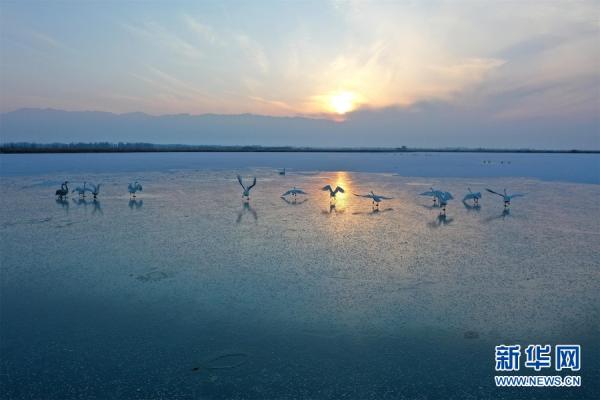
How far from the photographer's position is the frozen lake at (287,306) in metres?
4.82

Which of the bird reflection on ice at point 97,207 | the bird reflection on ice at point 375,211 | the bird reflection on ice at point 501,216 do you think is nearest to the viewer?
the bird reflection on ice at point 501,216

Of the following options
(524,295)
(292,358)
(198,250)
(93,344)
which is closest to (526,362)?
(524,295)

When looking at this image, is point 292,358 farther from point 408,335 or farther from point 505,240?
point 505,240

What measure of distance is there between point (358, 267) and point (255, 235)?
4.04m

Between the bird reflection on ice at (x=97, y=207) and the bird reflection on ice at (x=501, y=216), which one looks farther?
the bird reflection on ice at (x=97, y=207)

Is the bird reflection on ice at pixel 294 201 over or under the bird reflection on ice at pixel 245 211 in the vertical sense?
over

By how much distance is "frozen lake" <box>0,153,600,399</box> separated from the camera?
482cm

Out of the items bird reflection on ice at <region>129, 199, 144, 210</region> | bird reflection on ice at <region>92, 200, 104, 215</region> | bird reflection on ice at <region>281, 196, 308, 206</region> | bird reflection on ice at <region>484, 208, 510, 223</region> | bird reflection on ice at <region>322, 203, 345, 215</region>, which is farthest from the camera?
bird reflection on ice at <region>281, 196, 308, 206</region>

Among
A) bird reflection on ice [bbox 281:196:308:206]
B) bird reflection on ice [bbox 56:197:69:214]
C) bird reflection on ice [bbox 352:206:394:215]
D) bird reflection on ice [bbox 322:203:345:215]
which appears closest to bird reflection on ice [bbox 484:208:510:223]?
bird reflection on ice [bbox 352:206:394:215]

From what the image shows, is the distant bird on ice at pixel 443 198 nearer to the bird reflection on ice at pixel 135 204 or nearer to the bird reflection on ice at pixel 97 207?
the bird reflection on ice at pixel 135 204

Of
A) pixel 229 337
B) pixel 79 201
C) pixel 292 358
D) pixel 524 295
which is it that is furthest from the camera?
pixel 79 201

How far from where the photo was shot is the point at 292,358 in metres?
5.24

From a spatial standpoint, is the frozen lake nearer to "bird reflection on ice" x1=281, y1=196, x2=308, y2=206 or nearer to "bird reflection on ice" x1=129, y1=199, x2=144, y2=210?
A: "bird reflection on ice" x1=129, y1=199, x2=144, y2=210

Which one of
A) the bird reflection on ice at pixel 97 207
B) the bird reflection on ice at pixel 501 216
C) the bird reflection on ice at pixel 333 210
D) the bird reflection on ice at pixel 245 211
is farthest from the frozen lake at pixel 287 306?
the bird reflection on ice at pixel 333 210
